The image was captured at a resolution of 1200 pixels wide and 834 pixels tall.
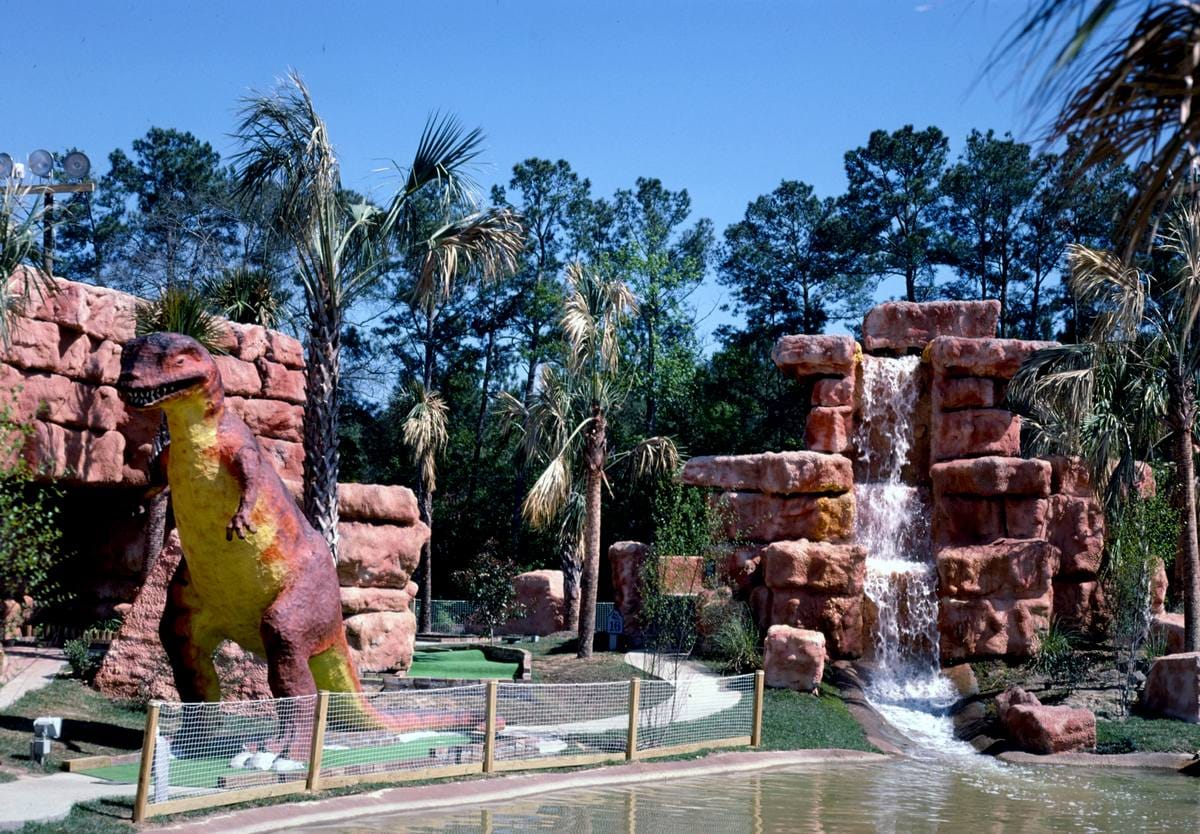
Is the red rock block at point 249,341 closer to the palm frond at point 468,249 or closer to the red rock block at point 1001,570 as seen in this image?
the palm frond at point 468,249

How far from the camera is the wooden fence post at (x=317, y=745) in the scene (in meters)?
9.57

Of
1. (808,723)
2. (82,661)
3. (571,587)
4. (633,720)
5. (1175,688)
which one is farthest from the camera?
(571,587)

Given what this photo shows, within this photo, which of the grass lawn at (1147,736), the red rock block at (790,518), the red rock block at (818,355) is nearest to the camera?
the grass lawn at (1147,736)

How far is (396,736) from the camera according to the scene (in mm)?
11172

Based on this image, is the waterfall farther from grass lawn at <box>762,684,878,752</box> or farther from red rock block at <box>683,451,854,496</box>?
grass lawn at <box>762,684,878,752</box>

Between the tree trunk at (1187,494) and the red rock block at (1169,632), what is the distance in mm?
471

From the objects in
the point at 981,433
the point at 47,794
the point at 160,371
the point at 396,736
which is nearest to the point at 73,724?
the point at 47,794

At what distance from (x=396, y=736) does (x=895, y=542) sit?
1403 centimetres

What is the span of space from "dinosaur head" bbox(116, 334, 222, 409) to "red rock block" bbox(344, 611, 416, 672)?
23.9 ft

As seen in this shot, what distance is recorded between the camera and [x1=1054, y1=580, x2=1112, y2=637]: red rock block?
21.0m

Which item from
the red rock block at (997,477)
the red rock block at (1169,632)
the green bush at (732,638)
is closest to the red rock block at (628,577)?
the green bush at (732,638)

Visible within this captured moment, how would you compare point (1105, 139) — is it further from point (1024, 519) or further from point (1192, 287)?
point (1024, 519)

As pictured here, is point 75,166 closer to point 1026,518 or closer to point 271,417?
point 271,417

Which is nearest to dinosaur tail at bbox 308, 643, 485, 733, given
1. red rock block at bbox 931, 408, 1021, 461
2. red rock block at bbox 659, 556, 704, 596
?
red rock block at bbox 659, 556, 704, 596
